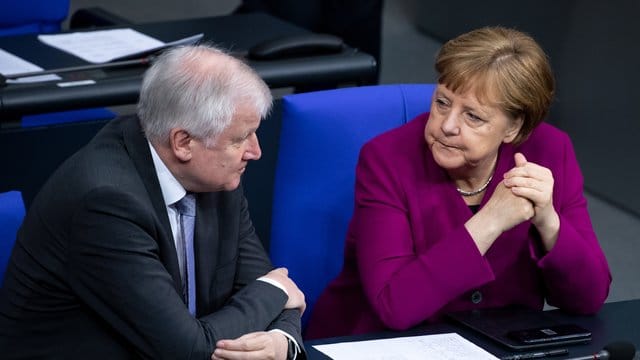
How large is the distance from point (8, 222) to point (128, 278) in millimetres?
320

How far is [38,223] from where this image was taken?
222 centimetres

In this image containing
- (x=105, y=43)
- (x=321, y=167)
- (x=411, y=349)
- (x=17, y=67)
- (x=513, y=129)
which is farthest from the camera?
(x=105, y=43)

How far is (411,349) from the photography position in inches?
91.1

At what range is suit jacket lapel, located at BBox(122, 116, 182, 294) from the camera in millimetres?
2283

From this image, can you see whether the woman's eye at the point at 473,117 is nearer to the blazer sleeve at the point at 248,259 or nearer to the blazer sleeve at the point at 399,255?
the blazer sleeve at the point at 399,255

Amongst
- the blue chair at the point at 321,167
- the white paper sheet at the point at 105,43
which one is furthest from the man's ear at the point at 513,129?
the white paper sheet at the point at 105,43

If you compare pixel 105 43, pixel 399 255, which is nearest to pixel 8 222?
pixel 399 255

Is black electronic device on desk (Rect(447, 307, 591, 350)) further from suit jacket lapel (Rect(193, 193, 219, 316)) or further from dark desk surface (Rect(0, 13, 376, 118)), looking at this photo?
dark desk surface (Rect(0, 13, 376, 118))

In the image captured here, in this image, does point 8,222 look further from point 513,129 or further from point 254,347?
point 513,129

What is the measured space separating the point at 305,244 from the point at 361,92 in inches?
14.9

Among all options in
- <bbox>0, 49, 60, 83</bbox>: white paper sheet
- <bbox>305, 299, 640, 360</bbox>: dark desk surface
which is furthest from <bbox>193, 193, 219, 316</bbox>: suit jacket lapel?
<bbox>0, 49, 60, 83</bbox>: white paper sheet

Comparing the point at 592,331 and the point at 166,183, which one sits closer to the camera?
the point at 166,183

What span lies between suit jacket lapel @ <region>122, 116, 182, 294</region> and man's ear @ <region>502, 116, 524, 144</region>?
78cm

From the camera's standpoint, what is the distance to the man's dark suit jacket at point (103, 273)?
2.18 m
